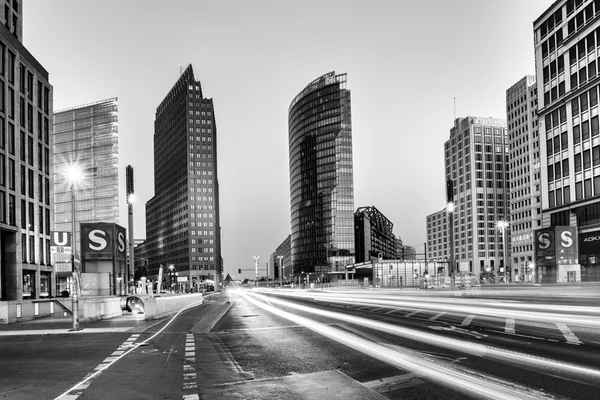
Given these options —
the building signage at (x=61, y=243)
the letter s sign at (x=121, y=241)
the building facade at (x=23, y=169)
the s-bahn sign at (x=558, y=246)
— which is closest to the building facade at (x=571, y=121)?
the s-bahn sign at (x=558, y=246)

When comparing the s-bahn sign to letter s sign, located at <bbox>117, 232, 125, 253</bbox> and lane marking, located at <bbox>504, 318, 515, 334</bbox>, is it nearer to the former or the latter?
lane marking, located at <bbox>504, 318, 515, 334</bbox>

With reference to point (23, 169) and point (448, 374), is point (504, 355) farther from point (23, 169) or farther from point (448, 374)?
point (23, 169)

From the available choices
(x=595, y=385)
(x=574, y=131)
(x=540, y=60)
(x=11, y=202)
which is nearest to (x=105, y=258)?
(x=11, y=202)

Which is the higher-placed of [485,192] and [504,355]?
[485,192]

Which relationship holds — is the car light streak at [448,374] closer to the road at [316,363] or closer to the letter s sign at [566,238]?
the road at [316,363]

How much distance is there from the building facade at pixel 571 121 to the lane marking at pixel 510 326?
40.9 m

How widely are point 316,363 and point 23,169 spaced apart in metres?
62.1

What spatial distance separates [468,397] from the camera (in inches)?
316

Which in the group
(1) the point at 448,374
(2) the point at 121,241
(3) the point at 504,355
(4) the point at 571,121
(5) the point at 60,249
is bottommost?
(3) the point at 504,355

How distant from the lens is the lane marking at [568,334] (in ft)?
48.2

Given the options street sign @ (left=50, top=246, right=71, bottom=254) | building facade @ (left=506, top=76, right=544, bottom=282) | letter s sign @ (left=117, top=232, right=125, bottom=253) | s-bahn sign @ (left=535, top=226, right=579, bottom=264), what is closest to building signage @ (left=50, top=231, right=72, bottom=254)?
street sign @ (left=50, top=246, right=71, bottom=254)

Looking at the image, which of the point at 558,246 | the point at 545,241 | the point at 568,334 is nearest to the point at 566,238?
the point at 558,246

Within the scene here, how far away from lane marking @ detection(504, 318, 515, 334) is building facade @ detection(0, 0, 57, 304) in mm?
47620

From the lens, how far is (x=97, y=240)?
44094mm
